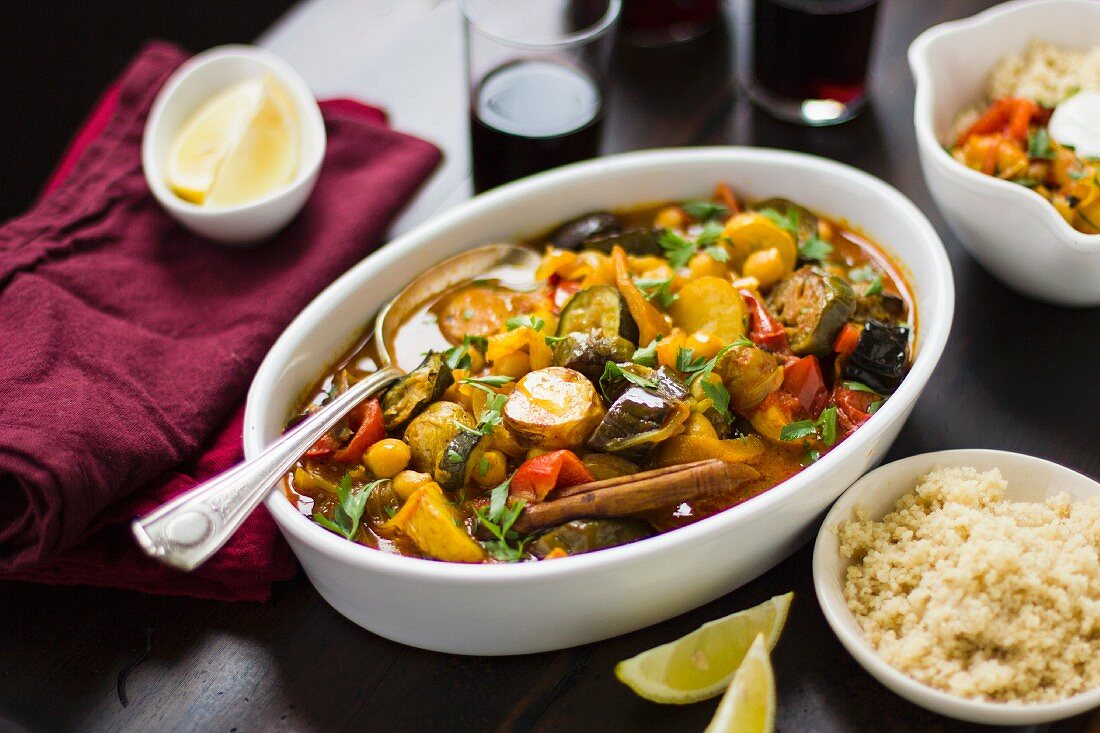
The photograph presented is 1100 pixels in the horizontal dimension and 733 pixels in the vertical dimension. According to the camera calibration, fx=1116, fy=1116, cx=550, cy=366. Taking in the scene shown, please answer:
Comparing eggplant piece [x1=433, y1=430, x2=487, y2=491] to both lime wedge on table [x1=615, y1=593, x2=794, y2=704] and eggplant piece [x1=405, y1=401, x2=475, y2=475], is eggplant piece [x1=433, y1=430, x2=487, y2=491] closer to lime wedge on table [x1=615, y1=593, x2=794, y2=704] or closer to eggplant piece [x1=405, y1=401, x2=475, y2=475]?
eggplant piece [x1=405, y1=401, x2=475, y2=475]

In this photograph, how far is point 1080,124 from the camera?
2848mm

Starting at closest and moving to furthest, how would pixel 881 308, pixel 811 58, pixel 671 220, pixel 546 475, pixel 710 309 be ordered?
pixel 546 475 < pixel 710 309 < pixel 881 308 < pixel 671 220 < pixel 811 58

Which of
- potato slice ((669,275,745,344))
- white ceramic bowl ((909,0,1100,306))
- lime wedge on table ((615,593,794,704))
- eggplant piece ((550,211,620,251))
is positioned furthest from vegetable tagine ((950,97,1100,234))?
lime wedge on table ((615,593,794,704))

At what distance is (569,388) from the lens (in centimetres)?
235

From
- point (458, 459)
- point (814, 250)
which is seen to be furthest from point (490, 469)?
point (814, 250)

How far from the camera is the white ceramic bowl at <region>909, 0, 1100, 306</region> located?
8.38 ft

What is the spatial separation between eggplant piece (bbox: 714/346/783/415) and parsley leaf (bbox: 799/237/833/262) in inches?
20.1

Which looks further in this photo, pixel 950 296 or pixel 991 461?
pixel 950 296

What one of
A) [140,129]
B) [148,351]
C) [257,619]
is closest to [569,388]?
[257,619]

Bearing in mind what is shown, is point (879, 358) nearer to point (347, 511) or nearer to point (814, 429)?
point (814, 429)

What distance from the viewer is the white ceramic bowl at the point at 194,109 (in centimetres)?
289

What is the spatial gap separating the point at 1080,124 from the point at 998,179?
34cm

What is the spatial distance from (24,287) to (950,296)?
7.13 ft

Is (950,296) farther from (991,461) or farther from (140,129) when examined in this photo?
(140,129)
